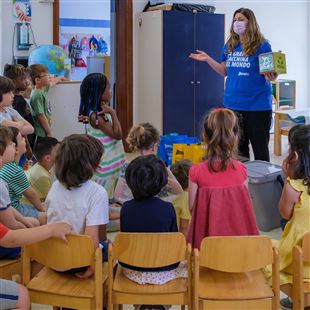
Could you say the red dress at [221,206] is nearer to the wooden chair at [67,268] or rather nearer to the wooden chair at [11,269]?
the wooden chair at [67,268]

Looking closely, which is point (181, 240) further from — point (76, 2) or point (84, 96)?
point (76, 2)

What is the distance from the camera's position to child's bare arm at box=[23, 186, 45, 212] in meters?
2.81

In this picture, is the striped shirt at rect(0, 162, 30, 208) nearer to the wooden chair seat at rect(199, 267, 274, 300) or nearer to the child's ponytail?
the wooden chair seat at rect(199, 267, 274, 300)

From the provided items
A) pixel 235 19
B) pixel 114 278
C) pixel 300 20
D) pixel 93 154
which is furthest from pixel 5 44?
pixel 300 20

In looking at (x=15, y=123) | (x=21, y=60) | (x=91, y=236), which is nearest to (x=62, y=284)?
(x=91, y=236)

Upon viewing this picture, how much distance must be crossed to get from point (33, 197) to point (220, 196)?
3.30ft

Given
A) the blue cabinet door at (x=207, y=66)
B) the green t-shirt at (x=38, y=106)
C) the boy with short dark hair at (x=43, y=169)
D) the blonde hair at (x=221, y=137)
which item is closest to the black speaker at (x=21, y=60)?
the green t-shirt at (x=38, y=106)

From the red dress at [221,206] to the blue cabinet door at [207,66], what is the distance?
3965 millimetres

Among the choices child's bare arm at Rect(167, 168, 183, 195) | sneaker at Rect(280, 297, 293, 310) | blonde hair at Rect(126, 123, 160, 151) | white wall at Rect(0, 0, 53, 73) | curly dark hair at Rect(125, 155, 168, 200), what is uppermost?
white wall at Rect(0, 0, 53, 73)

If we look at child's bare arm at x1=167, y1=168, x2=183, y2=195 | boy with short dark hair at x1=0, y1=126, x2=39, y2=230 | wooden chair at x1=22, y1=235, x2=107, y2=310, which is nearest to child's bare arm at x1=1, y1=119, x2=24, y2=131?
boy with short dark hair at x1=0, y1=126, x2=39, y2=230

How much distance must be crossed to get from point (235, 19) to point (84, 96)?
1.39 m

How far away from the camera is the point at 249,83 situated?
430 centimetres

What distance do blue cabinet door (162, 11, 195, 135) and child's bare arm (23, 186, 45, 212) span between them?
366 cm

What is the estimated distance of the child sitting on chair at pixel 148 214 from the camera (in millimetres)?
2076
